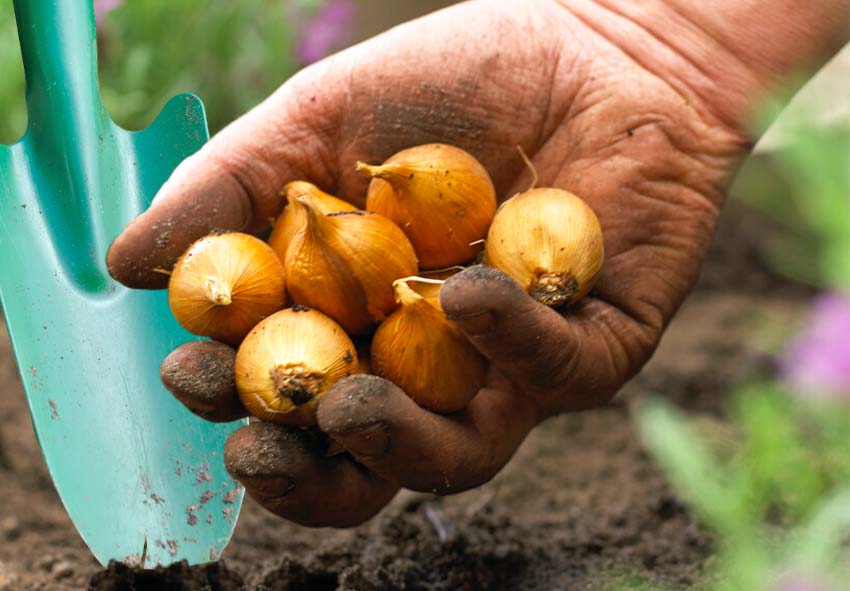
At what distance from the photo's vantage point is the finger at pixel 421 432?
1068 millimetres

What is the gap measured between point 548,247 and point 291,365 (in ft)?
1.06

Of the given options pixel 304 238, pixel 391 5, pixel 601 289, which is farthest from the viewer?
pixel 391 5

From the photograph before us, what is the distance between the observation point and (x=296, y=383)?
3.65 feet

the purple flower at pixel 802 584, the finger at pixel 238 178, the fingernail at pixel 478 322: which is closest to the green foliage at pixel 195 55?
the finger at pixel 238 178

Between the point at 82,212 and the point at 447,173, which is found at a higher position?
the point at 447,173

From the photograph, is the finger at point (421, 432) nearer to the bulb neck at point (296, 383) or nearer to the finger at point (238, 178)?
the bulb neck at point (296, 383)

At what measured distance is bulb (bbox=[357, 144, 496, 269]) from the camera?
1.28 meters

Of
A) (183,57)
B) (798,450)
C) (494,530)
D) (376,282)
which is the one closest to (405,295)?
(376,282)

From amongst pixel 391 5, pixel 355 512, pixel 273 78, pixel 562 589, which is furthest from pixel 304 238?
pixel 391 5

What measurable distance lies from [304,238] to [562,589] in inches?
22.2

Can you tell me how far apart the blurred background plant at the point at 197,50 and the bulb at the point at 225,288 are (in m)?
1.39

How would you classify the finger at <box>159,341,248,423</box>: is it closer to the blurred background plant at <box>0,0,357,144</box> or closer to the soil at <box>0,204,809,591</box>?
the soil at <box>0,204,809,591</box>

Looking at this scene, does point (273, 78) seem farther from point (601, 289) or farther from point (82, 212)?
point (601, 289)

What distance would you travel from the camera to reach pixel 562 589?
1386 millimetres
